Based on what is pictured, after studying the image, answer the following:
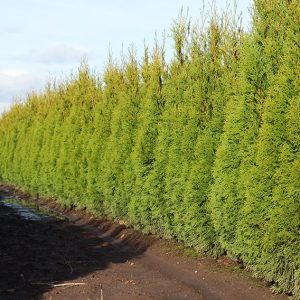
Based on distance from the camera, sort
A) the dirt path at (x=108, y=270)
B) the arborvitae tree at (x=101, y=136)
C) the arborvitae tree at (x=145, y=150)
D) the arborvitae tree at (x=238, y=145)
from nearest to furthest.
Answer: the dirt path at (x=108, y=270) → the arborvitae tree at (x=238, y=145) → the arborvitae tree at (x=145, y=150) → the arborvitae tree at (x=101, y=136)

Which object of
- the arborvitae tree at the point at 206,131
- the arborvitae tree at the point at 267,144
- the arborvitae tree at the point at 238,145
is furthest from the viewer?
the arborvitae tree at the point at 206,131

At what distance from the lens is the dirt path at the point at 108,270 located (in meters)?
8.43

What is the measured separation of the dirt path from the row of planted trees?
54 cm

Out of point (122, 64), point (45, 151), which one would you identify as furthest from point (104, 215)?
point (45, 151)

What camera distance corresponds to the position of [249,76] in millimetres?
9898

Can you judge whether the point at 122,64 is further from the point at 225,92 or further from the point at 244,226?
the point at 244,226

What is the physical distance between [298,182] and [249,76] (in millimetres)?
2808

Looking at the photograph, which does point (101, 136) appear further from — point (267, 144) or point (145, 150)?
point (267, 144)

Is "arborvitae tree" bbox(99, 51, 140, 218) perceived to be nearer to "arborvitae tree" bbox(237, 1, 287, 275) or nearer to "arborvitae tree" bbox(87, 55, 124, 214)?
"arborvitae tree" bbox(87, 55, 124, 214)

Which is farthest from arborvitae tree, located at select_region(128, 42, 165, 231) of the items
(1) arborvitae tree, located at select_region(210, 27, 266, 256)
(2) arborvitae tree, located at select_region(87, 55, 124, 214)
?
(1) arborvitae tree, located at select_region(210, 27, 266, 256)

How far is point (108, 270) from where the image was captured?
10078 millimetres

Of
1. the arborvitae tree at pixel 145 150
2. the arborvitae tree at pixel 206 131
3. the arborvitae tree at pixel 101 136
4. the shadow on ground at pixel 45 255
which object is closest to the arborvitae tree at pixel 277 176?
the arborvitae tree at pixel 206 131

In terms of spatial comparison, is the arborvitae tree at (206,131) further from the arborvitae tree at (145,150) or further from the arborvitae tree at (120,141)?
the arborvitae tree at (120,141)

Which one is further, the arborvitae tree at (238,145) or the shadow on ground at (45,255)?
the arborvitae tree at (238,145)
